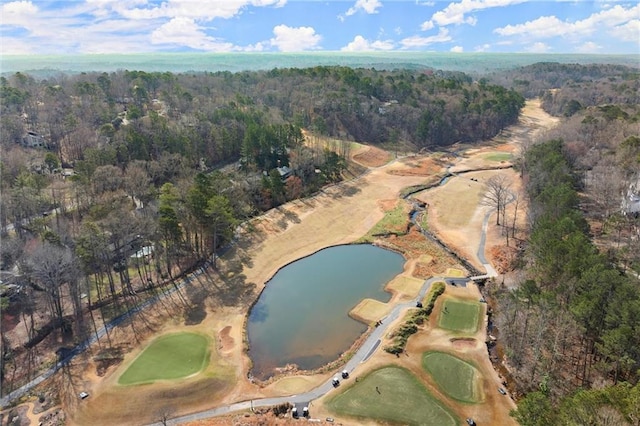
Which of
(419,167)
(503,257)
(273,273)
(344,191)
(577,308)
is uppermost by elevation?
(577,308)

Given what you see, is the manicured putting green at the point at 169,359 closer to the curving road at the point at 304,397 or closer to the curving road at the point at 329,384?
the curving road at the point at 304,397

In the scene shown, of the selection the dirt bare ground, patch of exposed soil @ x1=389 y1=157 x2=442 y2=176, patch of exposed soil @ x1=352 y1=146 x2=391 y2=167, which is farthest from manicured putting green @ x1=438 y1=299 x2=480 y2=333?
patch of exposed soil @ x1=352 y1=146 x2=391 y2=167

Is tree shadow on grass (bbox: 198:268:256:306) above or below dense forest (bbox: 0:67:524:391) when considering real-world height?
below

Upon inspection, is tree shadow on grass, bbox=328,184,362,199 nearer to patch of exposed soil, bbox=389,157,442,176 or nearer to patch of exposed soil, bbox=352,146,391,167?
patch of exposed soil, bbox=389,157,442,176

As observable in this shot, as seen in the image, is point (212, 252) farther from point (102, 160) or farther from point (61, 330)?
point (102, 160)

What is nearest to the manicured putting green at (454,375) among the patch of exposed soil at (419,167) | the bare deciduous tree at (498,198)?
the bare deciduous tree at (498,198)

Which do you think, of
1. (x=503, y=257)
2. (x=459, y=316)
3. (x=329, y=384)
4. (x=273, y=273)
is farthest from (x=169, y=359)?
(x=503, y=257)

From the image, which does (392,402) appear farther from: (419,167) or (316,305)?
(419,167)
